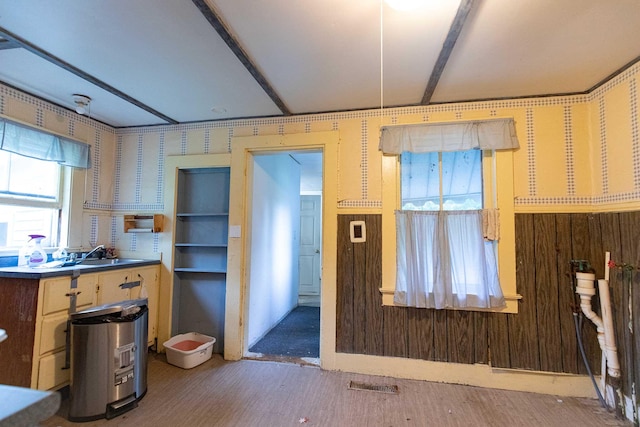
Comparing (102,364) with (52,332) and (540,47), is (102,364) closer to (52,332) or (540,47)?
(52,332)

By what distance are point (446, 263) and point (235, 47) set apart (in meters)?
2.18

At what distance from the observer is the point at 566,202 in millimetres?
2291

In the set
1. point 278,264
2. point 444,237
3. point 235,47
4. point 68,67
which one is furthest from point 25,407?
point 278,264

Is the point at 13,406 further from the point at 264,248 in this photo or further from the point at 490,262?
the point at 264,248

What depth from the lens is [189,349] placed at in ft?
9.22

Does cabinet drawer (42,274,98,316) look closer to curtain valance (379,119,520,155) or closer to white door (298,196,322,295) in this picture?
curtain valance (379,119,520,155)

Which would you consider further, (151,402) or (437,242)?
(437,242)

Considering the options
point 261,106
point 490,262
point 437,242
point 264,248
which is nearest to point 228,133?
point 261,106

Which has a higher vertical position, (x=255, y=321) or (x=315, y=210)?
(x=315, y=210)

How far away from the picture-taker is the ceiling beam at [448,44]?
1.46 meters

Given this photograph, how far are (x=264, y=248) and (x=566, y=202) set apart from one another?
2875 millimetres

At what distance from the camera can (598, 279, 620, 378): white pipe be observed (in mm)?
1978

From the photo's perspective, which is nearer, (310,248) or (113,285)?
(113,285)

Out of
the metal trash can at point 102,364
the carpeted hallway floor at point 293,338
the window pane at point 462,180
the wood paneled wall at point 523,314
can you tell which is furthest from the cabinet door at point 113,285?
the window pane at point 462,180
